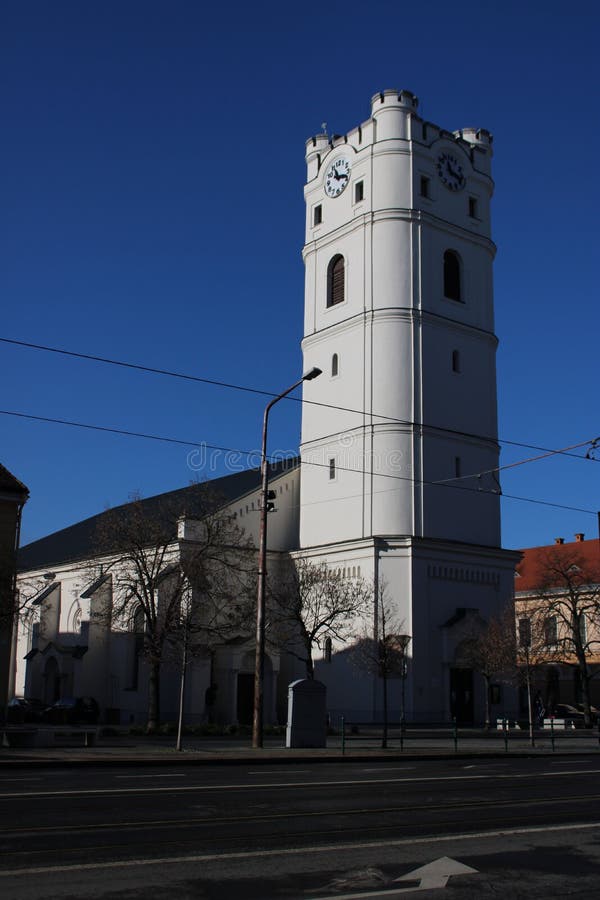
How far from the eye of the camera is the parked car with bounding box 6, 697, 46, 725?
4450cm

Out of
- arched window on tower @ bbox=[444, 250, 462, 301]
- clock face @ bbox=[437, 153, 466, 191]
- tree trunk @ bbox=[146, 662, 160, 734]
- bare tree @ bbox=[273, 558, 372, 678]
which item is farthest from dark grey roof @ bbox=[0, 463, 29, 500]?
clock face @ bbox=[437, 153, 466, 191]

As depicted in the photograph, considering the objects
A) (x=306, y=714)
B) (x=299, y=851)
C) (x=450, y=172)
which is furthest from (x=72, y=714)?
(x=299, y=851)

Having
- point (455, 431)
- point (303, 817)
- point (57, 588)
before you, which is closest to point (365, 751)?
point (303, 817)

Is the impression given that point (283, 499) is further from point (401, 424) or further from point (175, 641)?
point (175, 641)

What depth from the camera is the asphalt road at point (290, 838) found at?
8.14 m

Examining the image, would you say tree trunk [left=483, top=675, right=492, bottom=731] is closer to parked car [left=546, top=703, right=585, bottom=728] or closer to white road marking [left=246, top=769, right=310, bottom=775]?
parked car [left=546, top=703, right=585, bottom=728]

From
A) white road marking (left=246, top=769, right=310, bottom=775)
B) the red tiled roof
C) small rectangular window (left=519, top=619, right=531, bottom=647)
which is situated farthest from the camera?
the red tiled roof

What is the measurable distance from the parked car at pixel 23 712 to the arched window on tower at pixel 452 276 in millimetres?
29071

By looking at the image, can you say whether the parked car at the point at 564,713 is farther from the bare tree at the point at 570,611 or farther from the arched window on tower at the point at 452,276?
the arched window on tower at the point at 452,276

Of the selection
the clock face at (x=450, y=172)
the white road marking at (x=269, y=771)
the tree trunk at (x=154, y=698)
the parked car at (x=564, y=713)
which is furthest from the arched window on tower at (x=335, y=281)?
the white road marking at (x=269, y=771)

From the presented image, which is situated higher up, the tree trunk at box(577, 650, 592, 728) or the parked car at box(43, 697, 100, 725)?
the tree trunk at box(577, 650, 592, 728)

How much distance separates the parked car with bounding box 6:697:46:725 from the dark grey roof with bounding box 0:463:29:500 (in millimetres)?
11198

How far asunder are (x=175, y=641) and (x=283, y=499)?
13.8 meters

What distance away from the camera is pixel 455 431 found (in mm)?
46469
